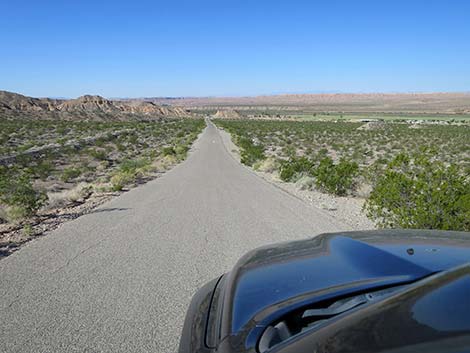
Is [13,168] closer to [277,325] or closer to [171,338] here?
[171,338]

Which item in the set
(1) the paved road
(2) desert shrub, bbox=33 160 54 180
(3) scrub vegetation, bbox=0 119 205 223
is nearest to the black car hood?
(1) the paved road

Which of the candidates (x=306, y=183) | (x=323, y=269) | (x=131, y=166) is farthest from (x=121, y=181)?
(x=323, y=269)

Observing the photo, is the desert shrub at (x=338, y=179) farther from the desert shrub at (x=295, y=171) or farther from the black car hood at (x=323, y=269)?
the black car hood at (x=323, y=269)

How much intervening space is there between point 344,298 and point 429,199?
6.26 meters

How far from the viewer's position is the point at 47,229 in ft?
29.9

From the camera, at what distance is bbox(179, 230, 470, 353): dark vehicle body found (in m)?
1.60

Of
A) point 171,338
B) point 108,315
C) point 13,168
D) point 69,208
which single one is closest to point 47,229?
point 69,208

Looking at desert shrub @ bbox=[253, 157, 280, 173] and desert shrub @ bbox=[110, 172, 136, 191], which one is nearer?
desert shrub @ bbox=[110, 172, 136, 191]

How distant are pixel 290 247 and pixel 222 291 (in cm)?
84

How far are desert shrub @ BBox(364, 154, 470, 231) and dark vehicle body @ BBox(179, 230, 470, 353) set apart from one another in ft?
14.4

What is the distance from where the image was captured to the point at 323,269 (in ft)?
9.12

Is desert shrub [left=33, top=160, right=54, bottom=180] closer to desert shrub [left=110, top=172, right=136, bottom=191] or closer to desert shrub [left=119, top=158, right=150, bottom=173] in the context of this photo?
desert shrub [left=119, top=158, right=150, bottom=173]

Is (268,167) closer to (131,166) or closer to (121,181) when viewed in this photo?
(131,166)

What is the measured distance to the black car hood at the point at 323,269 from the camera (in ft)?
7.70
